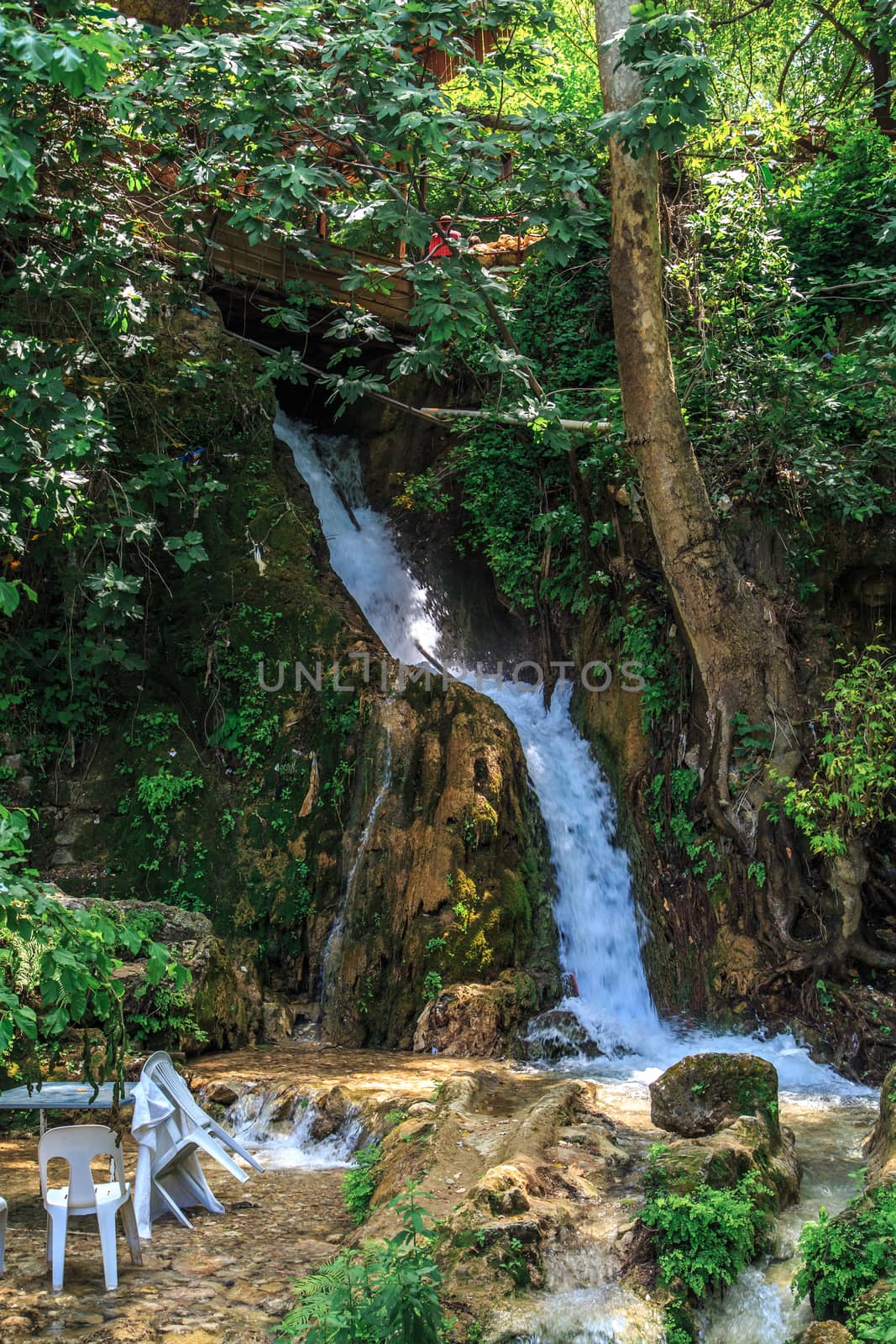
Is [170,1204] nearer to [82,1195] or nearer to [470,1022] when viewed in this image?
[82,1195]

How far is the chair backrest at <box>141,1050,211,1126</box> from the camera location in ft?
16.6

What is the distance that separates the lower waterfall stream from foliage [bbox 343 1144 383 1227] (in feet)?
4.15

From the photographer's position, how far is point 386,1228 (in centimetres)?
454

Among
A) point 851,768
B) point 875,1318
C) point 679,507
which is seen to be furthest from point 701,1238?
point 679,507

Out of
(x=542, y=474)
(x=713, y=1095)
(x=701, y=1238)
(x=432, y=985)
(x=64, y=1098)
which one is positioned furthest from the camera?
(x=542, y=474)

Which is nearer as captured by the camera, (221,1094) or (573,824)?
(221,1094)

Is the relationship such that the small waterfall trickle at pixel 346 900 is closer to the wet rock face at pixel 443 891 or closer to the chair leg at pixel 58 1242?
the wet rock face at pixel 443 891

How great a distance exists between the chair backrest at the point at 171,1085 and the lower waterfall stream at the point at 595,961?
1.88 meters

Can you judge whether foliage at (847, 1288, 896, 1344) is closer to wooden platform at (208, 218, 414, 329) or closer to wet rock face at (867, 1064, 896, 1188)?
wet rock face at (867, 1064, 896, 1188)

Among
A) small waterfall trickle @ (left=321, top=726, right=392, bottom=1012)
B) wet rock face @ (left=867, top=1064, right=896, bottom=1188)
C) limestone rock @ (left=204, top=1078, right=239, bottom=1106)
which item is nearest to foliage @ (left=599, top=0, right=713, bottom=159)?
small waterfall trickle @ (left=321, top=726, right=392, bottom=1012)

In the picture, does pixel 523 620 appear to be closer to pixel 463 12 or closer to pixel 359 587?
pixel 359 587

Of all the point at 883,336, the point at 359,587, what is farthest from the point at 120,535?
the point at 883,336

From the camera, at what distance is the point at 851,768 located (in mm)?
7691

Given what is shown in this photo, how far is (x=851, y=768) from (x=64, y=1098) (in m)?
5.57
